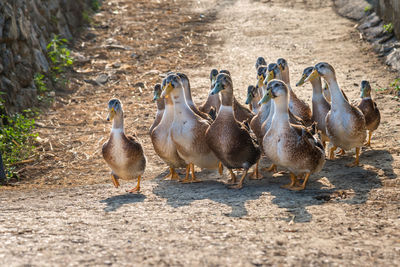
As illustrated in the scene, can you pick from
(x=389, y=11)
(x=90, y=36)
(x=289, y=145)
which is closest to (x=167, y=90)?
(x=289, y=145)

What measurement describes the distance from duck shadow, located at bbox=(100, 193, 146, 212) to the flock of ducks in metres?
0.27

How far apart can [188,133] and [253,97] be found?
1549mm

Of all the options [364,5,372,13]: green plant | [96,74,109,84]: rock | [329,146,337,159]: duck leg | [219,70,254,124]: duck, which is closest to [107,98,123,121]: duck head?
[219,70,254,124]: duck

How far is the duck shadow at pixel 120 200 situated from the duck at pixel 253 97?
6.98 feet

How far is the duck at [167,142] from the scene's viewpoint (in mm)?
7133

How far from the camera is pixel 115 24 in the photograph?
15.4 m

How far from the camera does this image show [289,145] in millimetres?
6316

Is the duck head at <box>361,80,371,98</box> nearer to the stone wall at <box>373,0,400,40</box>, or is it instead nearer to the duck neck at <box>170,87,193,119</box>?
the duck neck at <box>170,87,193,119</box>

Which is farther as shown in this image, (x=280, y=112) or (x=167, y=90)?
(x=167, y=90)

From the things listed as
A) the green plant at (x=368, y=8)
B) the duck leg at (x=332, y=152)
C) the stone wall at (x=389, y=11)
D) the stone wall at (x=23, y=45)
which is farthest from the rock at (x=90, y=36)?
the duck leg at (x=332, y=152)

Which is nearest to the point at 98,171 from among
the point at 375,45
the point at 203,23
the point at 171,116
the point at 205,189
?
the point at 171,116

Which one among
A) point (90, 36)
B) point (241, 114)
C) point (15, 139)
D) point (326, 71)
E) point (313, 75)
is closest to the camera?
point (326, 71)

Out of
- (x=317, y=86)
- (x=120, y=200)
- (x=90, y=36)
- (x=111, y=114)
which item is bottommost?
(x=120, y=200)

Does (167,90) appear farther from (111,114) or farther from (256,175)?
(256,175)
